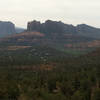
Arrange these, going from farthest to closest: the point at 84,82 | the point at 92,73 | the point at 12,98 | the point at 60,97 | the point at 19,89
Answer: the point at 92,73
the point at 84,82
the point at 19,89
the point at 12,98
the point at 60,97

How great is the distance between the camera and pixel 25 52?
200 m

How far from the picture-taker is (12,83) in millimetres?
69500

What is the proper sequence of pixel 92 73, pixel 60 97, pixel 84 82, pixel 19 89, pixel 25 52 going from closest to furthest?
pixel 60 97
pixel 19 89
pixel 84 82
pixel 92 73
pixel 25 52

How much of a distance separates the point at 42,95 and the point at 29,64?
2682 inches

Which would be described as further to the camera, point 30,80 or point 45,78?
point 45,78

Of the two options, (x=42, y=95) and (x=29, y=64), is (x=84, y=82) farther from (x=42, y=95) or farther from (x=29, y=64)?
(x=29, y=64)

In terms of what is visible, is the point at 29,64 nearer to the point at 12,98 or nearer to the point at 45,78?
the point at 45,78

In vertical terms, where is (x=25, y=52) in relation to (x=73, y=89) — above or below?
below

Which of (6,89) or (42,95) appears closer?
(42,95)

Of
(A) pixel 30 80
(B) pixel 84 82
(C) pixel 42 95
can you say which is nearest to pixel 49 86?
(A) pixel 30 80

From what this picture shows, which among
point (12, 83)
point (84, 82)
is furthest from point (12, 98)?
point (84, 82)

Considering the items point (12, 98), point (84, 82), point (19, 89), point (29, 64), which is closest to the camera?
point (12, 98)

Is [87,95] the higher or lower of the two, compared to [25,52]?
higher

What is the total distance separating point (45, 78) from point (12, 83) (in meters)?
16.8
